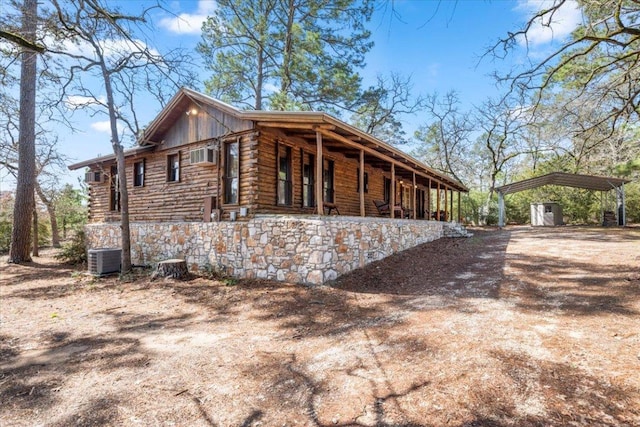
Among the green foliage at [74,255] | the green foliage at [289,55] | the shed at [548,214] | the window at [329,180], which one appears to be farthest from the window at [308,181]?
the shed at [548,214]

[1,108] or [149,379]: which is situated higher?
[1,108]

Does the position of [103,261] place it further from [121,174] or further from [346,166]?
[346,166]

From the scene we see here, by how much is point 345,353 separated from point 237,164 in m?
6.39

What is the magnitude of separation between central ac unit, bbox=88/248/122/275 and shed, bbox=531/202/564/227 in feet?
70.3

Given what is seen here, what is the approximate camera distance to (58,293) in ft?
25.5

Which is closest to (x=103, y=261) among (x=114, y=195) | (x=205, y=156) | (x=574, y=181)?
(x=205, y=156)

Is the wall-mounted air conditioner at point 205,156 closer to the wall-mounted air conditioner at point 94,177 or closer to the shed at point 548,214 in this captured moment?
the wall-mounted air conditioner at point 94,177

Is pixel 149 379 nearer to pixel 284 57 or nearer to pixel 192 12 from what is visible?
pixel 192 12

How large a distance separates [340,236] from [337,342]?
3437 millimetres

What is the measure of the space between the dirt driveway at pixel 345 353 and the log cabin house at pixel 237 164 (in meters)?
2.85

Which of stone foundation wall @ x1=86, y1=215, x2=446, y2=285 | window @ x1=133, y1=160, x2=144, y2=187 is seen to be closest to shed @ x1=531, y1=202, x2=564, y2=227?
stone foundation wall @ x1=86, y1=215, x2=446, y2=285

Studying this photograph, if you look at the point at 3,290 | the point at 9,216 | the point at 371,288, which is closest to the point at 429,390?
the point at 371,288

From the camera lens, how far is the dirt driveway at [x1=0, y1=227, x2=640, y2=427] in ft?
8.53

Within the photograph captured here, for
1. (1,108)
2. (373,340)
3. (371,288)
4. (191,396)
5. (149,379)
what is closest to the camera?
(191,396)
